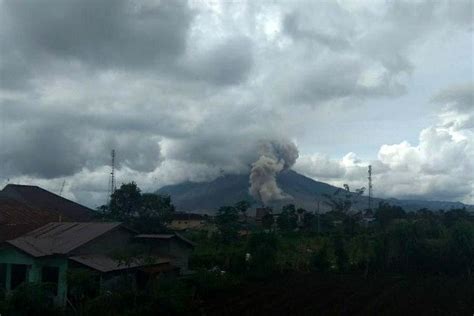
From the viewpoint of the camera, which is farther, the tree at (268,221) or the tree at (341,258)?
the tree at (268,221)

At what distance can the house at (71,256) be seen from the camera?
2069cm

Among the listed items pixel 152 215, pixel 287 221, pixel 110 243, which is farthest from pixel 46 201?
pixel 287 221

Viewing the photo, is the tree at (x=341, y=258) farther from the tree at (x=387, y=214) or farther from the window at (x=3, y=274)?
the window at (x=3, y=274)

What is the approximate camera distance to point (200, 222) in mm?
58812

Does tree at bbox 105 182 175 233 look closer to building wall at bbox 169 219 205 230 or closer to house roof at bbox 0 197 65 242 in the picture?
house roof at bbox 0 197 65 242

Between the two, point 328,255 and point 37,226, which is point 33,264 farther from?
point 328,255

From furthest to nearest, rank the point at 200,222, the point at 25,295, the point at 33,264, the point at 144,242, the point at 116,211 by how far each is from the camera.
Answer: the point at 200,222 → the point at 116,211 → the point at 144,242 → the point at 33,264 → the point at 25,295

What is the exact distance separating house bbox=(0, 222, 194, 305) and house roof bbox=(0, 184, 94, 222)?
16.0 m

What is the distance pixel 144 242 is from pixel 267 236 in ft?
27.0

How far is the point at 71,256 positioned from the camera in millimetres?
20969

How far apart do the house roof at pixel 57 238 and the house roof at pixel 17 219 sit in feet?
3.75

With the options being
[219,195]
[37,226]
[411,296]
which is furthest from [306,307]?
[219,195]

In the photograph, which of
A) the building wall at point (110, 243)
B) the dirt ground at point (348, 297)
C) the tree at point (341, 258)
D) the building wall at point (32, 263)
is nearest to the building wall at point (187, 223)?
the tree at point (341, 258)

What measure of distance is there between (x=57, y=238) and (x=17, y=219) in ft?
25.0
